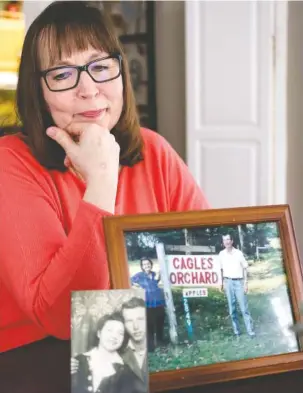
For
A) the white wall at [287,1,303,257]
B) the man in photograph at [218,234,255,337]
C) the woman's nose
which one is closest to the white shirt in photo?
the man in photograph at [218,234,255,337]

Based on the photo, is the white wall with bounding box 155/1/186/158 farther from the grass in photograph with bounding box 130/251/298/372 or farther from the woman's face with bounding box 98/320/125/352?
the woman's face with bounding box 98/320/125/352

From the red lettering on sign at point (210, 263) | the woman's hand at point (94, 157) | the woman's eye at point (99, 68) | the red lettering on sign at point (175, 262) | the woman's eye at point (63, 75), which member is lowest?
the red lettering on sign at point (210, 263)

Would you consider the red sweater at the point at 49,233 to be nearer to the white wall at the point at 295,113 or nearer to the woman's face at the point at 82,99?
the woman's face at the point at 82,99

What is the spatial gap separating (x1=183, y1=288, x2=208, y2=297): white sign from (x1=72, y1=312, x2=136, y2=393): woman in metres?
0.13

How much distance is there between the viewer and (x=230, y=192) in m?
3.26

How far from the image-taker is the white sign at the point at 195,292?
2.98ft

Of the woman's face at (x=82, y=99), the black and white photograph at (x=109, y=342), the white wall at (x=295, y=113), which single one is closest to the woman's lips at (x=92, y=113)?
the woman's face at (x=82, y=99)

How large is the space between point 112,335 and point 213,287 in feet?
0.62

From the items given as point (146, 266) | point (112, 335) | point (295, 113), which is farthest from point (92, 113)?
point (295, 113)

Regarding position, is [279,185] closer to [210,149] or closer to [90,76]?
[210,149]

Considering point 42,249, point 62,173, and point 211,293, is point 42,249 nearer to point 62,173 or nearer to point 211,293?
point 62,173

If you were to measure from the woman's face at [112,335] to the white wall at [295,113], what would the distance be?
8.31ft

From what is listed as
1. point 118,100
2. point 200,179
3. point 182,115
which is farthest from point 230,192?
point 118,100

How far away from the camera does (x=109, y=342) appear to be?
2.65ft
